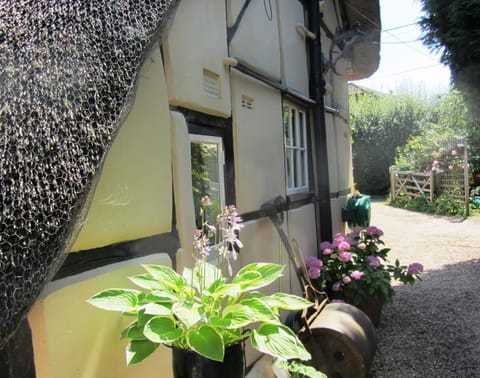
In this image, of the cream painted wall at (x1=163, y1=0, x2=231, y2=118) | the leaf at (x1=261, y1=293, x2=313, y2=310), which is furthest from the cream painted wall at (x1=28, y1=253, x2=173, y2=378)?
the cream painted wall at (x1=163, y1=0, x2=231, y2=118)

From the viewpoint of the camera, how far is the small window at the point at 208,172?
222cm

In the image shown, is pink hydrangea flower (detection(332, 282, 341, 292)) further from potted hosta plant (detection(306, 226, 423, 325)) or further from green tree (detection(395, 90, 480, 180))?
green tree (detection(395, 90, 480, 180))

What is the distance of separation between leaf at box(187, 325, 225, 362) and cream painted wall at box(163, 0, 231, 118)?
1.14 meters

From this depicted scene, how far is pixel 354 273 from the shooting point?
3578 mm

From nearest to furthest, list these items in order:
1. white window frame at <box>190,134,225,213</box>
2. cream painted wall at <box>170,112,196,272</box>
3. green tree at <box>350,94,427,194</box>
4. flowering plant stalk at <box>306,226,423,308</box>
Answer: cream painted wall at <box>170,112,196,272</box> < white window frame at <box>190,134,225,213</box> < flowering plant stalk at <box>306,226,423,308</box> < green tree at <box>350,94,427,194</box>

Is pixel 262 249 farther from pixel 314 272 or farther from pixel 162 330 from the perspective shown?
pixel 162 330

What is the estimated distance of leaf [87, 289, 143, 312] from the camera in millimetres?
1221

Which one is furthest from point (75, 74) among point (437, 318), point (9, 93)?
point (437, 318)

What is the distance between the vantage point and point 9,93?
1.10 meters

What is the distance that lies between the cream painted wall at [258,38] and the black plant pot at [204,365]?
6.33 ft

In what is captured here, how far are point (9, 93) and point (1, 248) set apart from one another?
443mm

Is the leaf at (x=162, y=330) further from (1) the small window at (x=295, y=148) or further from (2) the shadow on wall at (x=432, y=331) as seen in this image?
(1) the small window at (x=295, y=148)

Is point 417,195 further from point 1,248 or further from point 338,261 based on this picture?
point 1,248

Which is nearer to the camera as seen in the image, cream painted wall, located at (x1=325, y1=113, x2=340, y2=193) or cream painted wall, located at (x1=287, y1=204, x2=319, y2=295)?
cream painted wall, located at (x1=287, y1=204, x2=319, y2=295)
